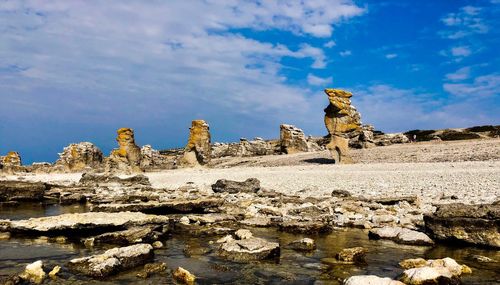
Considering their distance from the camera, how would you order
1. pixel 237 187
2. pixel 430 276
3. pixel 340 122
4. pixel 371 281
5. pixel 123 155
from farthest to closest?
pixel 123 155
pixel 340 122
pixel 237 187
pixel 430 276
pixel 371 281

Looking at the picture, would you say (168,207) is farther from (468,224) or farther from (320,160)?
(320,160)

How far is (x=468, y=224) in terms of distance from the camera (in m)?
9.77

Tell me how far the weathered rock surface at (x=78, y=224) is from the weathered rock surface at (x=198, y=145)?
2841 cm

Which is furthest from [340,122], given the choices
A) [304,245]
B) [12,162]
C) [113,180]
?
[12,162]

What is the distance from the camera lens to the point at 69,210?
17.4m

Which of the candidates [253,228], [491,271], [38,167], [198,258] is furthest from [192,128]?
[491,271]

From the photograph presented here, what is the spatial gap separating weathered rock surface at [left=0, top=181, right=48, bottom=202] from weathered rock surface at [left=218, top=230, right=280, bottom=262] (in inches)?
632

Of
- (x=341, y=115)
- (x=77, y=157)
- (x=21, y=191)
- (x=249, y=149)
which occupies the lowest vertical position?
(x=21, y=191)

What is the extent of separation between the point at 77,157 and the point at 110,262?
4408cm

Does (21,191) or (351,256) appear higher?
(21,191)

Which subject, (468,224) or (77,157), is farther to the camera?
(77,157)

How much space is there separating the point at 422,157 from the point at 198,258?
28001 millimetres

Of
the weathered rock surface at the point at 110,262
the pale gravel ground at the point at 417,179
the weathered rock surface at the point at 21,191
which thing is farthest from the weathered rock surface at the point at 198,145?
the weathered rock surface at the point at 110,262

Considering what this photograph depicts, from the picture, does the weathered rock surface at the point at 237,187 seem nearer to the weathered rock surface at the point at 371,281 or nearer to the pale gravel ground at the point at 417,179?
the pale gravel ground at the point at 417,179
